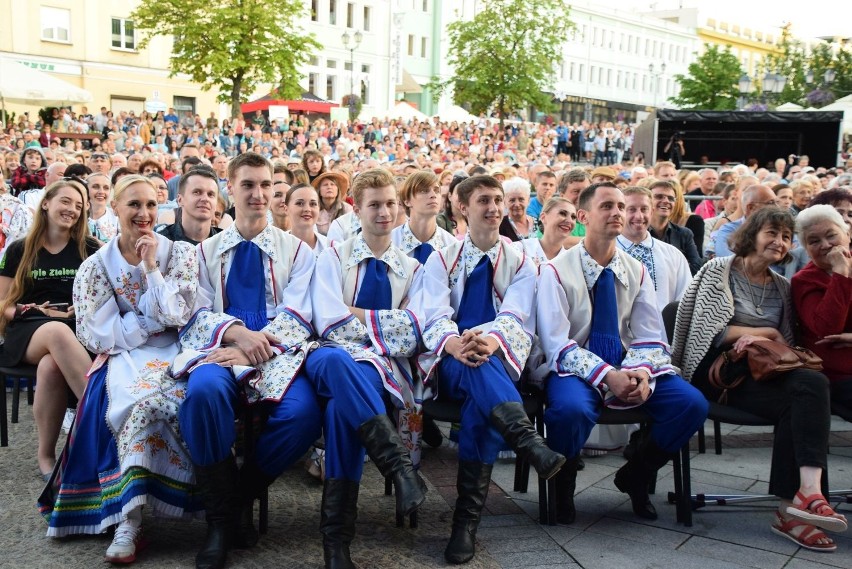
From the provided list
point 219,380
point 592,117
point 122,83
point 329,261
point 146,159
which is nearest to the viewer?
point 219,380

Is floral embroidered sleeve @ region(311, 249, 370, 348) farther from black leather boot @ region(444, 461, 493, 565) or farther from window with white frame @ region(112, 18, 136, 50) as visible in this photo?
window with white frame @ region(112, 18, 136, 50)

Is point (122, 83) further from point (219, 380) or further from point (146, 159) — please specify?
point (219, 380)

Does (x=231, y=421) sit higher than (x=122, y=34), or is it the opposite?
(x=122, y=34)

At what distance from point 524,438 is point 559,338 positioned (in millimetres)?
768

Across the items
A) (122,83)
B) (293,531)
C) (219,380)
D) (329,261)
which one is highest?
(122,83)

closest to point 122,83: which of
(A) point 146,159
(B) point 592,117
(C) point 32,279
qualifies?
(A) point 146,159

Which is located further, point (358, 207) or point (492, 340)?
point (358, 207)

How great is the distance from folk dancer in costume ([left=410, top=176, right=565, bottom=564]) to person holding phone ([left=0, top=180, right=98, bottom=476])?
75.3 inches

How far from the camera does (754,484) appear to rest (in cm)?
480

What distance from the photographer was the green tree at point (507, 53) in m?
36.7

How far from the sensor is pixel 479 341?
4105 millimetres

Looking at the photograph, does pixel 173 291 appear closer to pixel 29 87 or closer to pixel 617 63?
pixel 29 87

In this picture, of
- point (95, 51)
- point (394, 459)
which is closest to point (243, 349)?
point (394, 459)

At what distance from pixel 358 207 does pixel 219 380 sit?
4.62ft
